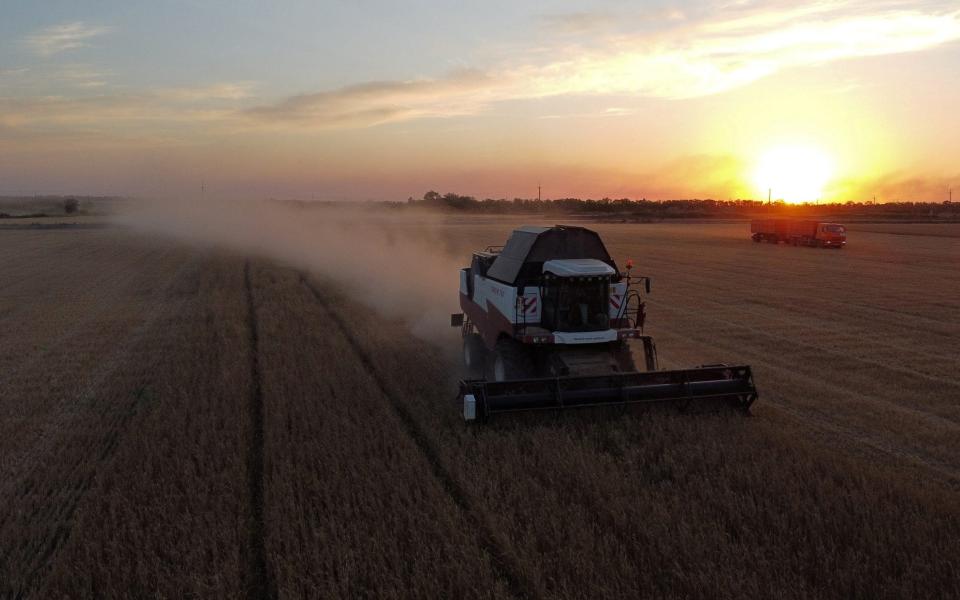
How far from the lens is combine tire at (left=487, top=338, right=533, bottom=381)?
9703mm

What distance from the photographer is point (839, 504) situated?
6.40m

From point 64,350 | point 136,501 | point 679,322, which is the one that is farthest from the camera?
point 679,322

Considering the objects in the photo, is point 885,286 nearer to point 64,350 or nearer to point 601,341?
point 601,341

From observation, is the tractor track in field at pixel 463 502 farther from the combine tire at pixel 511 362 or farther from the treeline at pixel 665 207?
the treeline at pixel 665 207

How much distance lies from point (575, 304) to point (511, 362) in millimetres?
1221

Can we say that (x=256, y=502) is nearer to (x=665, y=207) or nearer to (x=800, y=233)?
(x=800, y=233)

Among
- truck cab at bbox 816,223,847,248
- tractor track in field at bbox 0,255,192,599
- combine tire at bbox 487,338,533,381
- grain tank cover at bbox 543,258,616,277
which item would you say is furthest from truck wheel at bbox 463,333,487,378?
truck cab at bbox 816,223,847,248

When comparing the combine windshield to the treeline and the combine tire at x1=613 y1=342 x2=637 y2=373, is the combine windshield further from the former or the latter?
the treeline

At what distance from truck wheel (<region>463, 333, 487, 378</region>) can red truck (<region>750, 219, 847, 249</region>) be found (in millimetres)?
37871

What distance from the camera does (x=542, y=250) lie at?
1019 centimetres

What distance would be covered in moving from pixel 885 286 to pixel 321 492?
74.3 feet

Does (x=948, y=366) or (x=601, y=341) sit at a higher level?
(x=601, y=341)

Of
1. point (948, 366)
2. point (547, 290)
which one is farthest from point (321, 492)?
point (948, 366)

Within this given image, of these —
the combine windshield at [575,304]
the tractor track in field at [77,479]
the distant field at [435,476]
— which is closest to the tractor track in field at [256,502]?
the distant field at [435,476]
